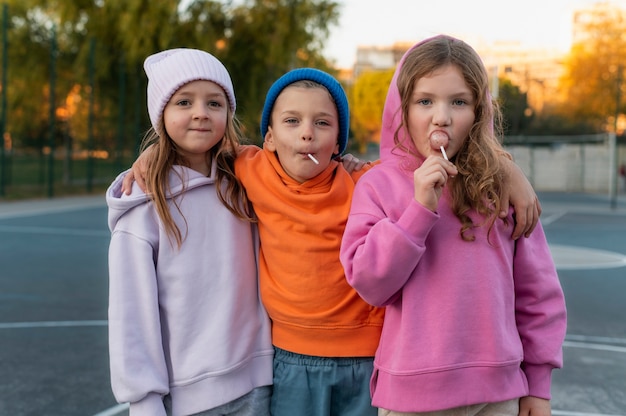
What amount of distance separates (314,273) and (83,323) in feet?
14.2

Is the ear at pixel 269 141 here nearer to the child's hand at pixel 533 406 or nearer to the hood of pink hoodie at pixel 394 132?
the hood of pink hoodie at pixel 394 132

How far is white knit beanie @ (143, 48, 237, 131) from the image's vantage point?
1.92m

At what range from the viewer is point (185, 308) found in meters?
1.88

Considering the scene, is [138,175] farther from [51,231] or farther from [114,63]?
[114,63]

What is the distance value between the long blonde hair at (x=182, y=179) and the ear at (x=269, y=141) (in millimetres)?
119

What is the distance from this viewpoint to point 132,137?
22312 mm

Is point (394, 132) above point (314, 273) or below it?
above

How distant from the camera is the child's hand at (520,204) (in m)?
1.73

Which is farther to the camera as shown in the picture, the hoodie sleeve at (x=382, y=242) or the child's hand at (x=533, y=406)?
the child's hand at (x=533, y=406)

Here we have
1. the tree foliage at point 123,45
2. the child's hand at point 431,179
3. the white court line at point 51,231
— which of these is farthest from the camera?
the tree foliage at point 123,45

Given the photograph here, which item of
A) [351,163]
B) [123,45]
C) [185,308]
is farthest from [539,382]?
[123,45]

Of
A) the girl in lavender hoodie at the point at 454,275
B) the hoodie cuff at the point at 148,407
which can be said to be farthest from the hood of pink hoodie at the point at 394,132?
the hoodie cuff at the point at 148,407

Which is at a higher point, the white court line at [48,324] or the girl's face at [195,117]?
the girl's face at [195,117]

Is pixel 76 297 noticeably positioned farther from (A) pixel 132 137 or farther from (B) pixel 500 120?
(A) pixel 132 137
